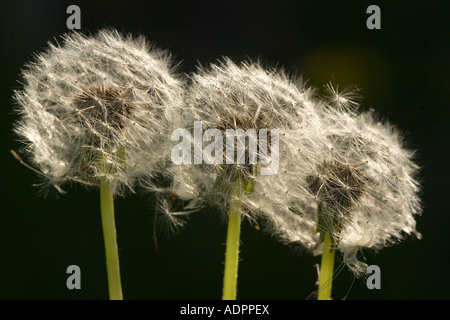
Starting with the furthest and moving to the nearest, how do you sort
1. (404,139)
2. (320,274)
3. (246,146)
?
(404,139)
(320,274)
(246,146)

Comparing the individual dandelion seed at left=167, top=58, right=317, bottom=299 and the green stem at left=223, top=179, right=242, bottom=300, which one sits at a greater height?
the individual dandelion seed at left=167, top=58, right=317, bottom=299

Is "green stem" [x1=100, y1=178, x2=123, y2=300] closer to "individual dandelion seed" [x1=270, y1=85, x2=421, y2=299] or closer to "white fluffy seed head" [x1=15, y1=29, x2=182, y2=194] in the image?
"white fluffy seed head" [x1=15, y1=29, x2=182, y2=194]

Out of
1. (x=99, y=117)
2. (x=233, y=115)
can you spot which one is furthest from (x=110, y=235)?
(x=233, y=115)

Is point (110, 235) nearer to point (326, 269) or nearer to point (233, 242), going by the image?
point (233, 242)

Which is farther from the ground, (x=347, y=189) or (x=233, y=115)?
(x=233, y=115)

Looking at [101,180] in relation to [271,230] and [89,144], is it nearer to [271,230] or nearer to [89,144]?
[89,144]

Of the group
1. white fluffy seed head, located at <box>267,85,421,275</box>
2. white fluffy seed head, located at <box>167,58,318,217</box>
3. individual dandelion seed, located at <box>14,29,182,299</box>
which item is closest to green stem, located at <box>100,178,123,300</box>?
individual dandelion seed, located at <box>14,29,182,299</box>

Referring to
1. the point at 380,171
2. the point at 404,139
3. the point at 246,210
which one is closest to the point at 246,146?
the point at 246,210

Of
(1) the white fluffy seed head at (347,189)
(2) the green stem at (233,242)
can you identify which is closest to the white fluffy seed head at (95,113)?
(2) the green stem at (233,242)
